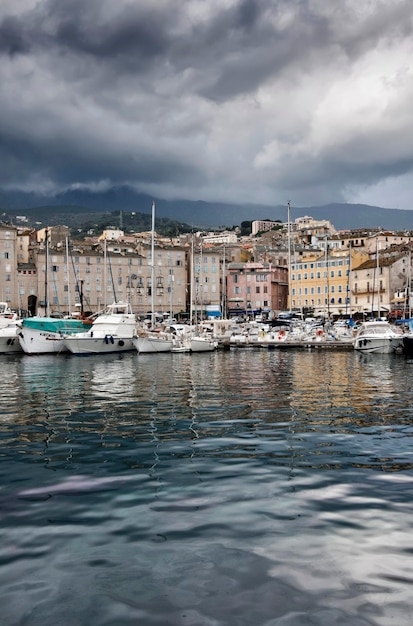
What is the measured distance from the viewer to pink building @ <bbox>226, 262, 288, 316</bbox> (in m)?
123

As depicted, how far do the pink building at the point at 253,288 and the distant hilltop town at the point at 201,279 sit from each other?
206mm

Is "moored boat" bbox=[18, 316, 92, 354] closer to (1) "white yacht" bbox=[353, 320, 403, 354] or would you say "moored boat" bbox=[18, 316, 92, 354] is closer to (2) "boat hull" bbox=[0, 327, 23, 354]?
(2) "boat hull" bbox=[0, 327, 23, 354]

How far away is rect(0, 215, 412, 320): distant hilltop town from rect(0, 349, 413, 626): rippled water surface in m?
85.9

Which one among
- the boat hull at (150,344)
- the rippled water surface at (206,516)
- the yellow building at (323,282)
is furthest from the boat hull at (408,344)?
the yellow building at (323,282)

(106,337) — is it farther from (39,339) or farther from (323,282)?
(323,282)

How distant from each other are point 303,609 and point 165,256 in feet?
378

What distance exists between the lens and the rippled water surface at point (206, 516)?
611 cm

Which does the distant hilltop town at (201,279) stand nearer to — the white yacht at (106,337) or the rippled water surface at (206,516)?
the white yacht at (106,337)

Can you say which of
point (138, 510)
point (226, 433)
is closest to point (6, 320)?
point (226, 433)

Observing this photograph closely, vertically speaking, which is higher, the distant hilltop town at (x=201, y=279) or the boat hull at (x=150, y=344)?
the distant hilltop town at (x=201, y=279)

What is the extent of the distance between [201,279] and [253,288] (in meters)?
11.1

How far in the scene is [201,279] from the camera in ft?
396

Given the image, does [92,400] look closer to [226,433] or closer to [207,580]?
[226,433]

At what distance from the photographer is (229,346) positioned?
206ft
